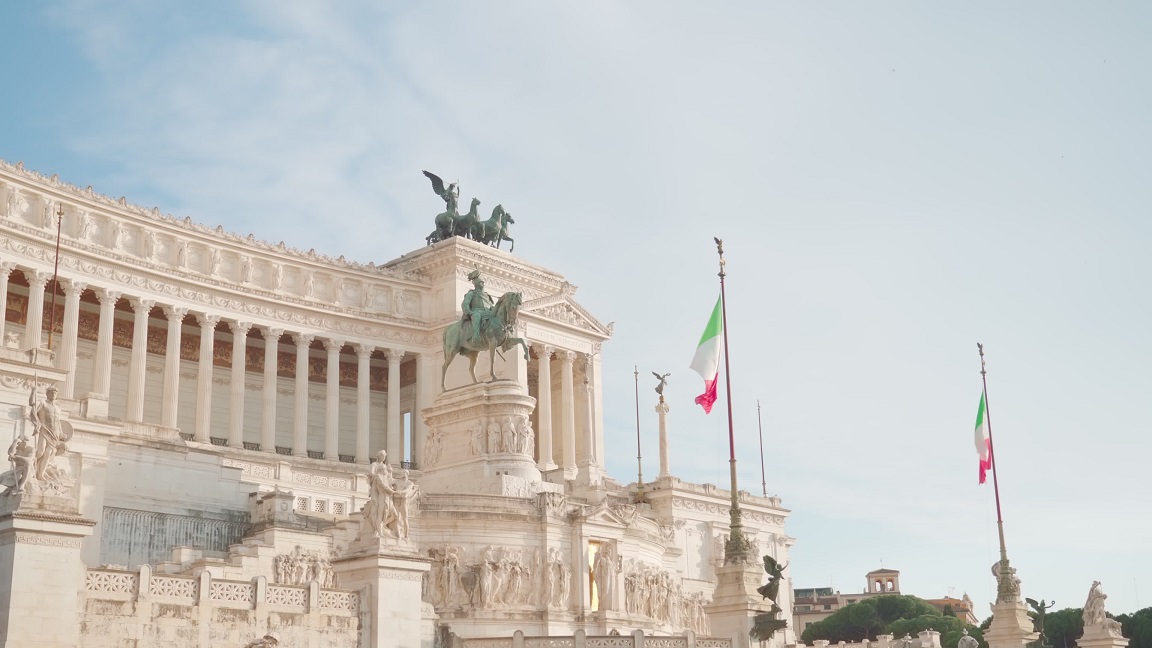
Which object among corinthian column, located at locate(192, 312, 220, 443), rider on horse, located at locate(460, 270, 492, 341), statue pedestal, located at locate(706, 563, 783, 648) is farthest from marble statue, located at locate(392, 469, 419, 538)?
corinthian column, located at locate(192, 312, 220, 443)

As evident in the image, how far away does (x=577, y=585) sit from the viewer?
47.2 meters

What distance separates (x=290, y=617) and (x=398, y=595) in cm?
236

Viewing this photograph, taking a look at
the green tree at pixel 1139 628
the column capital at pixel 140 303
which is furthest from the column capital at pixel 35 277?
the green tree at pixel 1139 628

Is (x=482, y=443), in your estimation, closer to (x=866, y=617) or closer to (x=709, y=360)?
(x=709, y=360)

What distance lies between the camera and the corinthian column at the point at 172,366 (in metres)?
67.6

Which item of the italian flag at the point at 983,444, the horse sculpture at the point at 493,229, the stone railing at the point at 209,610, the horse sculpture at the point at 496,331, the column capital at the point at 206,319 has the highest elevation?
the horse sculpture at the point at 493,229

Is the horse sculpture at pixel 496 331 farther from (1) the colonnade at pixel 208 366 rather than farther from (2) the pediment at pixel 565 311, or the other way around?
(2) the pediment at pixel 565 311

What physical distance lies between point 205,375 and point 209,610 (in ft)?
147

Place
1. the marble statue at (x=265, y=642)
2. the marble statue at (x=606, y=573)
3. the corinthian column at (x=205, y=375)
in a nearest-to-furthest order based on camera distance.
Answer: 1. the marble statue at (x=265, y=642)
2. the marble statue at (x=606, y=573)
3. the corinthian column at (x=205, y=375)

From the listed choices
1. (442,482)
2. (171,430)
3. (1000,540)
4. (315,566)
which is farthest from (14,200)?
(1000,540)

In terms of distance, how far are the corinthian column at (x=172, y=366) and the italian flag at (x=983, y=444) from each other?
3779 centimetres

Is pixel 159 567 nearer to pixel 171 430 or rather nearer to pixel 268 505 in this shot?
pixel 268 505

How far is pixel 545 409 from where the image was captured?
→ 80.3 m

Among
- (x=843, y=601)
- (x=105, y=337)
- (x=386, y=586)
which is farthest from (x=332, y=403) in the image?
(x=843, y=601)
